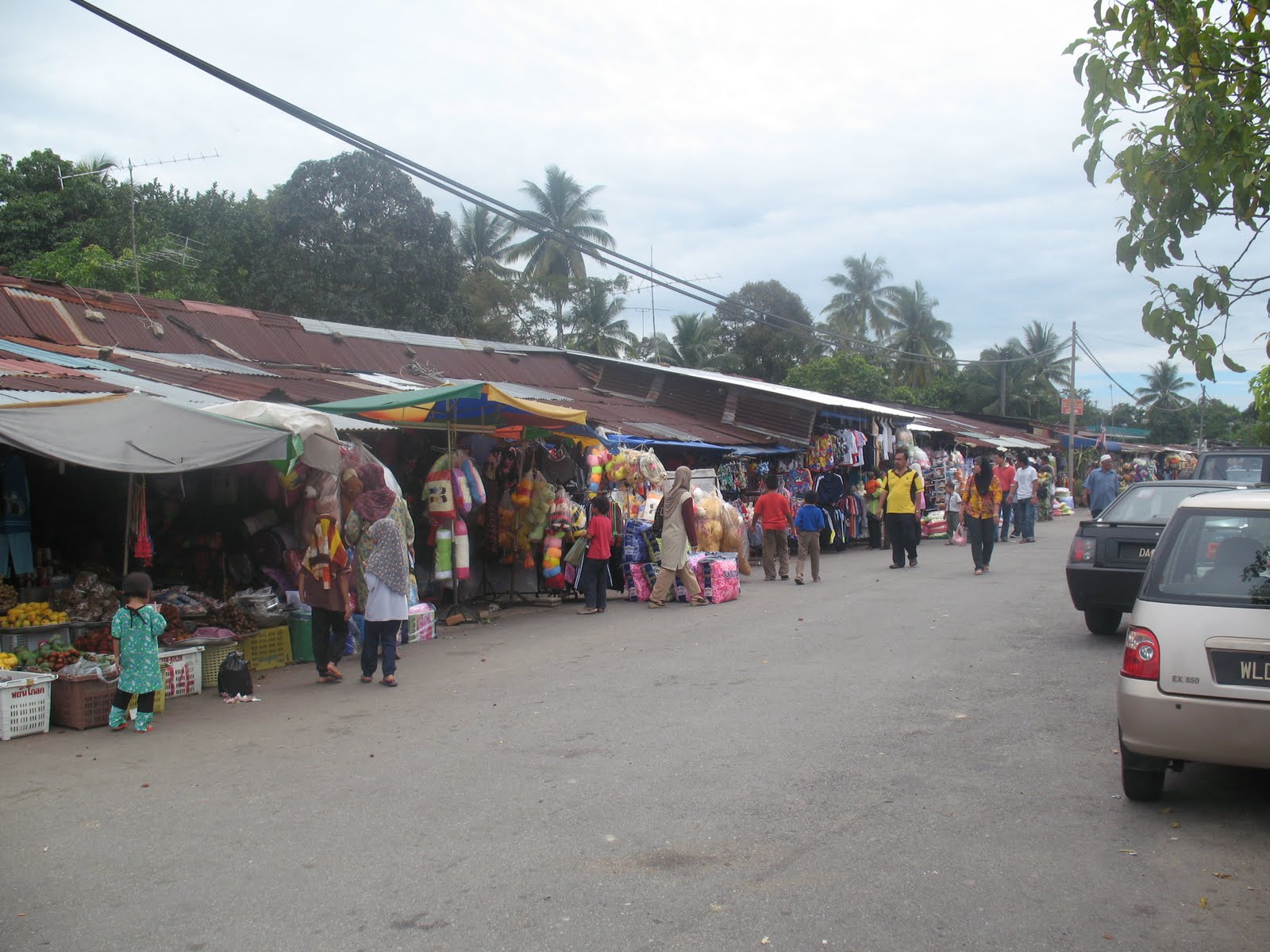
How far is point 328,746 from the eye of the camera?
7172mm

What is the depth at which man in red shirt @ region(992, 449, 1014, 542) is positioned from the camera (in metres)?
22.0

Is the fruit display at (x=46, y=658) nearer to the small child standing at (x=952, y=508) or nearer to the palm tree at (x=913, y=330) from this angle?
the small child standing at (x=952, y=508)

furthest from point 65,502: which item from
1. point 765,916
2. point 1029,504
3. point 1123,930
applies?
point 1029,504

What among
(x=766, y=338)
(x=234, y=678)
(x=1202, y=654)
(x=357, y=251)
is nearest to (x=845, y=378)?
(x=766, y=338)

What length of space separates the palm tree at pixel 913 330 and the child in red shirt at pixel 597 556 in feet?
151

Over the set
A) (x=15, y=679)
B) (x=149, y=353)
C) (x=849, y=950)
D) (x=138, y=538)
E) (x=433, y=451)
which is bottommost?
(x=849, y=950)

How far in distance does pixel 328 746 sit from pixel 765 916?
406cm

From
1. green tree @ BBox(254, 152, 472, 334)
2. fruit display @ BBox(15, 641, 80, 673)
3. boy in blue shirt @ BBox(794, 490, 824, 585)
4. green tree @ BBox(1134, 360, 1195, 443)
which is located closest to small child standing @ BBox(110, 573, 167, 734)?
fruit display @ BBox(15, 641, 80, 673)

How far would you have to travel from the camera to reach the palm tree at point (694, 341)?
4653 centimetres

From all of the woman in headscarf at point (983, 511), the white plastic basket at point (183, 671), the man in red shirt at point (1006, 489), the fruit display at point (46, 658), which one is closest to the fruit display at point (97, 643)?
the fruit display at point (46, 658)

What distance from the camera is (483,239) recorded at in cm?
4534

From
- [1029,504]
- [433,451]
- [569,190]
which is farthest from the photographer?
[569,190]

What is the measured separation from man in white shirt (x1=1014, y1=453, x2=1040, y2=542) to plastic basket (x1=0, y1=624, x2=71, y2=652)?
755 inches

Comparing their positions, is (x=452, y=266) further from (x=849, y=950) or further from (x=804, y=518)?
(x=849, y=950)
